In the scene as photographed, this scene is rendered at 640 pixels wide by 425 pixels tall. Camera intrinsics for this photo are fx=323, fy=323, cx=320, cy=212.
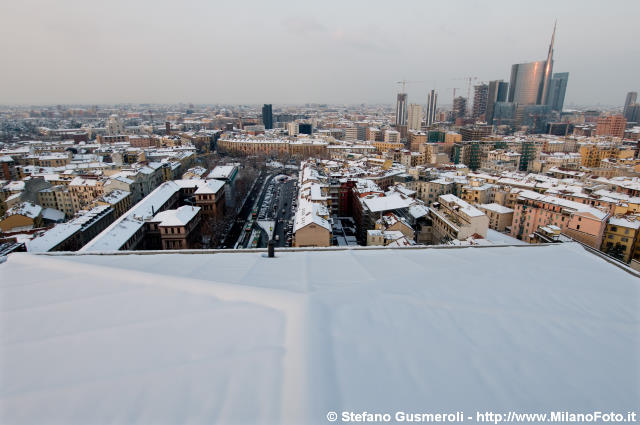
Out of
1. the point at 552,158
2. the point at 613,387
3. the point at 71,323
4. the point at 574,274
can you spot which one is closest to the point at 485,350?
the point at 613,387

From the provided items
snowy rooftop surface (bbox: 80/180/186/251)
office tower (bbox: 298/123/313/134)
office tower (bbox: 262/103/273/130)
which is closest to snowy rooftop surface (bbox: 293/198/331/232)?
snowy rooftop surface (bbox: 80/180/186/251)

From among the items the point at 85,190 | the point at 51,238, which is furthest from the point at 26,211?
the point at 51,238

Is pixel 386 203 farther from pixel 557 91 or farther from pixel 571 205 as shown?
pixel 557 91

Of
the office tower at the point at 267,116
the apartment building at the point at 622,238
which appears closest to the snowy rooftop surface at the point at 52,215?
the apartment building at the point at 622,238

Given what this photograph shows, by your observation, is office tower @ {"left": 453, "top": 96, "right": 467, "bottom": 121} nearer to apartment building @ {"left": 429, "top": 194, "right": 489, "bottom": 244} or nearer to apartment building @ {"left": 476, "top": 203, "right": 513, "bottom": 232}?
apartment building @ {"left": 476, "top": 203, "right": 513, "bottom": 232}

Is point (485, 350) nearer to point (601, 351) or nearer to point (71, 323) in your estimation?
point (601, 351)
